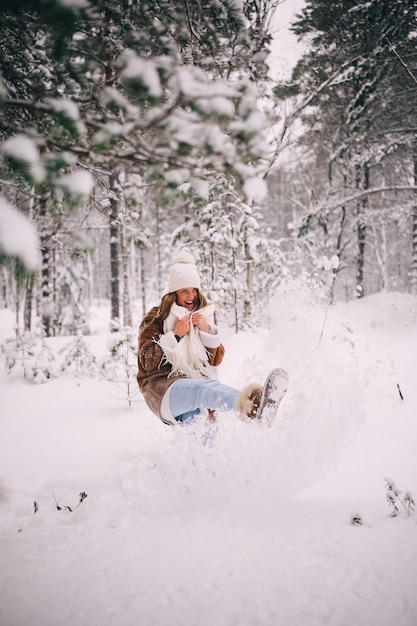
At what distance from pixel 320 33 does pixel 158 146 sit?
1041 centimetres

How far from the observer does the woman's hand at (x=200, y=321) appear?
125 inches

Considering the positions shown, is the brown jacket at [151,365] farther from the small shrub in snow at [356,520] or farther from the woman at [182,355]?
the small shrub in snow at [356,520]

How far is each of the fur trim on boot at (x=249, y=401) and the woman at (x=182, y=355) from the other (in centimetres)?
2

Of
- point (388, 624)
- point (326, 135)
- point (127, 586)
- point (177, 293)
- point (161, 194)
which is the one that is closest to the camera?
point (388, 624)

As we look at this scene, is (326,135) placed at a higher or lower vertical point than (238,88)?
higher

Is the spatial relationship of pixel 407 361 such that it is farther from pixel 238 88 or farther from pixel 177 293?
pixel 238 88

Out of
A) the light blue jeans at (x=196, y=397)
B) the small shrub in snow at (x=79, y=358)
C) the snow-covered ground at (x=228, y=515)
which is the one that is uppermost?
the light blue jeans at (x=196, y=397)

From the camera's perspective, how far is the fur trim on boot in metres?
2.46

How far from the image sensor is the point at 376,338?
30.6 feet

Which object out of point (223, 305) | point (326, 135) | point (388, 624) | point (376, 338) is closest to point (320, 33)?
point (326, 135)

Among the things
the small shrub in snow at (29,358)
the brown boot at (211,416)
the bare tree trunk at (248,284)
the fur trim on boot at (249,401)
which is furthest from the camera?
the bare tree trunk at (248,284)

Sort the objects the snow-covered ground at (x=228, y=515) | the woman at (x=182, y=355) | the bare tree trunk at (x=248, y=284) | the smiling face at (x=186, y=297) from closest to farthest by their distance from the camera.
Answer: the snow-covered ground at (x=228, y=515), the woman at (x=182, y=355), the smiling face at (x=186, y=297), the bare tree trunk at (x=248, y=284)

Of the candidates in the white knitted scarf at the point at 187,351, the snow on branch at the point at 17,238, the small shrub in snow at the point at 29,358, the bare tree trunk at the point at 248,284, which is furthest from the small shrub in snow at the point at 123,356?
the bare tree trunk at the point at 248,284

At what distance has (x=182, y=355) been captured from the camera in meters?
3.05
